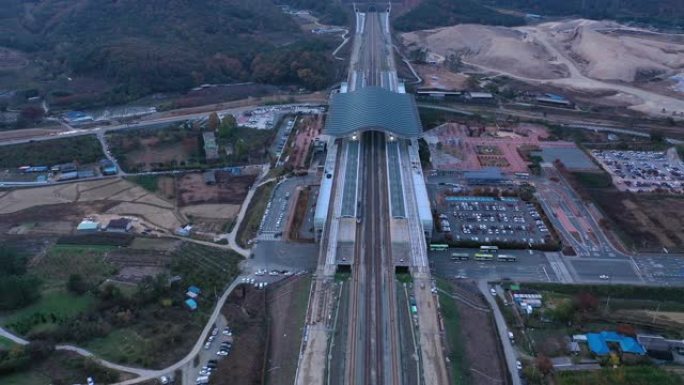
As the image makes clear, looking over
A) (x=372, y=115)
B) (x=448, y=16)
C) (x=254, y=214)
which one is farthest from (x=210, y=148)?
(x=448, y=16)

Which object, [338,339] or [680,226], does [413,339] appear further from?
[680,226]

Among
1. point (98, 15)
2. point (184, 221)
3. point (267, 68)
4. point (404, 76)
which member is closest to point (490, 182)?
point (184, 221)

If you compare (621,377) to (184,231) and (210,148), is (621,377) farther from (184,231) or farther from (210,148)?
(210,148)

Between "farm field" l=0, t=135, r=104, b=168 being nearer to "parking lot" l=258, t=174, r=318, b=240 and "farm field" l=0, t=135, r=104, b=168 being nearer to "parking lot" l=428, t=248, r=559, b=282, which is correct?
"parking lot" l=258, t=174, r=318, b=240

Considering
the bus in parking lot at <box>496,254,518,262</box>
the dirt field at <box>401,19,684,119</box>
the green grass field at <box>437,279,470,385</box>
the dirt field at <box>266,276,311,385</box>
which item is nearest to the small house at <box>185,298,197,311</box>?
the dirt field at <box>266,276,311,385</box>

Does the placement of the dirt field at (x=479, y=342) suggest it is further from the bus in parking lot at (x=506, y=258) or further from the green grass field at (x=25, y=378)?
the green grass field at (x=25, y=378)
